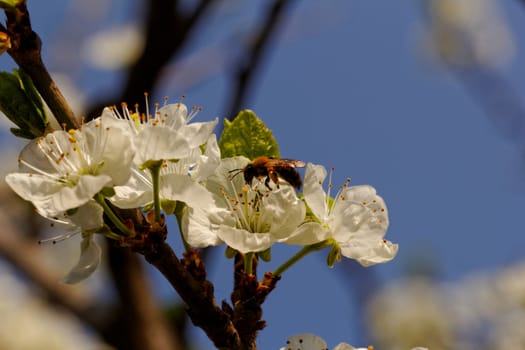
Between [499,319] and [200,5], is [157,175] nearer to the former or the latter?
[200,5]

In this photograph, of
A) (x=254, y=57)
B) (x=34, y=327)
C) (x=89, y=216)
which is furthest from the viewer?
(x=34, y=327)

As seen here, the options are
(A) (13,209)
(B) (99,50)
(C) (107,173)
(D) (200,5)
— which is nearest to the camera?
(C) (107,173)

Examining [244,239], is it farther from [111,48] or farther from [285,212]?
[111,48]

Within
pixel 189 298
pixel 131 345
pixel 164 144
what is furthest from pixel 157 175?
pixel 131 345

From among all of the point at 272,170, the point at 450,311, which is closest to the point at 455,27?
the point at 450,311

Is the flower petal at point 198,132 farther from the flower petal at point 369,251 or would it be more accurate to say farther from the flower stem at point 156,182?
the flower petal at point 369,251

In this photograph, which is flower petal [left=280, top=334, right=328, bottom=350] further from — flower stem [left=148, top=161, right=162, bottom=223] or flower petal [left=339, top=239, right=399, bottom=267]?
flower stem [left=148, top=161, right=162, bottom=223]

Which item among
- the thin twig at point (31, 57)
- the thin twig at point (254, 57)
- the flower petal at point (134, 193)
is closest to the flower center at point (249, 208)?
the flower petal at point (134, 193)
